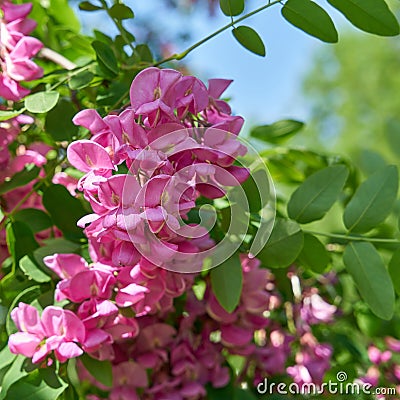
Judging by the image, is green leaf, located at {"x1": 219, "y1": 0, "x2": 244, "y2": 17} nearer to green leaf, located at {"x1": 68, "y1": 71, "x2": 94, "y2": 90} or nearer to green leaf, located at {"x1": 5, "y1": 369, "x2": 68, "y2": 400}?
green leaf, located at {"x1": 68, "y1": 71, "x2": 94, "y2": 90}

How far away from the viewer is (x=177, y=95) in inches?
16.7

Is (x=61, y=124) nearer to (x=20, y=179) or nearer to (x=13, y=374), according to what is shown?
(x=20, y=179)

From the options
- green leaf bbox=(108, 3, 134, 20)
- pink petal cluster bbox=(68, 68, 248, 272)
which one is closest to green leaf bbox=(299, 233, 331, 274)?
pink petal cluster bbox=(68, 68, 248, 272)

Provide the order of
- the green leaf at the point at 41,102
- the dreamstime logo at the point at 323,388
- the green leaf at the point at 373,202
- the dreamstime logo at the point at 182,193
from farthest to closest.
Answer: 1. the dreamstime logo at the point at 323,388
2. the green leaf at the point at 373,202
3. the green leaf at the point at 41,102
4. the dreamstime logo at the point at 182,193

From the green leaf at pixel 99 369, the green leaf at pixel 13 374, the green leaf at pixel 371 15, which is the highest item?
the green leaf at pixel 371 15

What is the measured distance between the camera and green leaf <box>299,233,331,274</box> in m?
0.56

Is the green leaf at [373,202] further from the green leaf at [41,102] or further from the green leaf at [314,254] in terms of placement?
the green leaf at [41,102]

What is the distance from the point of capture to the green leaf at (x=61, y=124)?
54cm

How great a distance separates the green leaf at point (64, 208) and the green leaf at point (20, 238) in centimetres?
2

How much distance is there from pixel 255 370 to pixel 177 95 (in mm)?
414

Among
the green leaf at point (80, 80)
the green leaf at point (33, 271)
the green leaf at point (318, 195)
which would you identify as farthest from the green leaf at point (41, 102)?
the green leaf at point (318, 195)

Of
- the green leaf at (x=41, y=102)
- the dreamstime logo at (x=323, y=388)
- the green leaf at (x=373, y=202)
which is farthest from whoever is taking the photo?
the dreamstime logo at (x=323, y=388)

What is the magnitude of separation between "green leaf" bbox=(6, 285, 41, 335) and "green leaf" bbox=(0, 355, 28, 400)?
0.08 feet

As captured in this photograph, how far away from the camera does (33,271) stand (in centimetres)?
51
